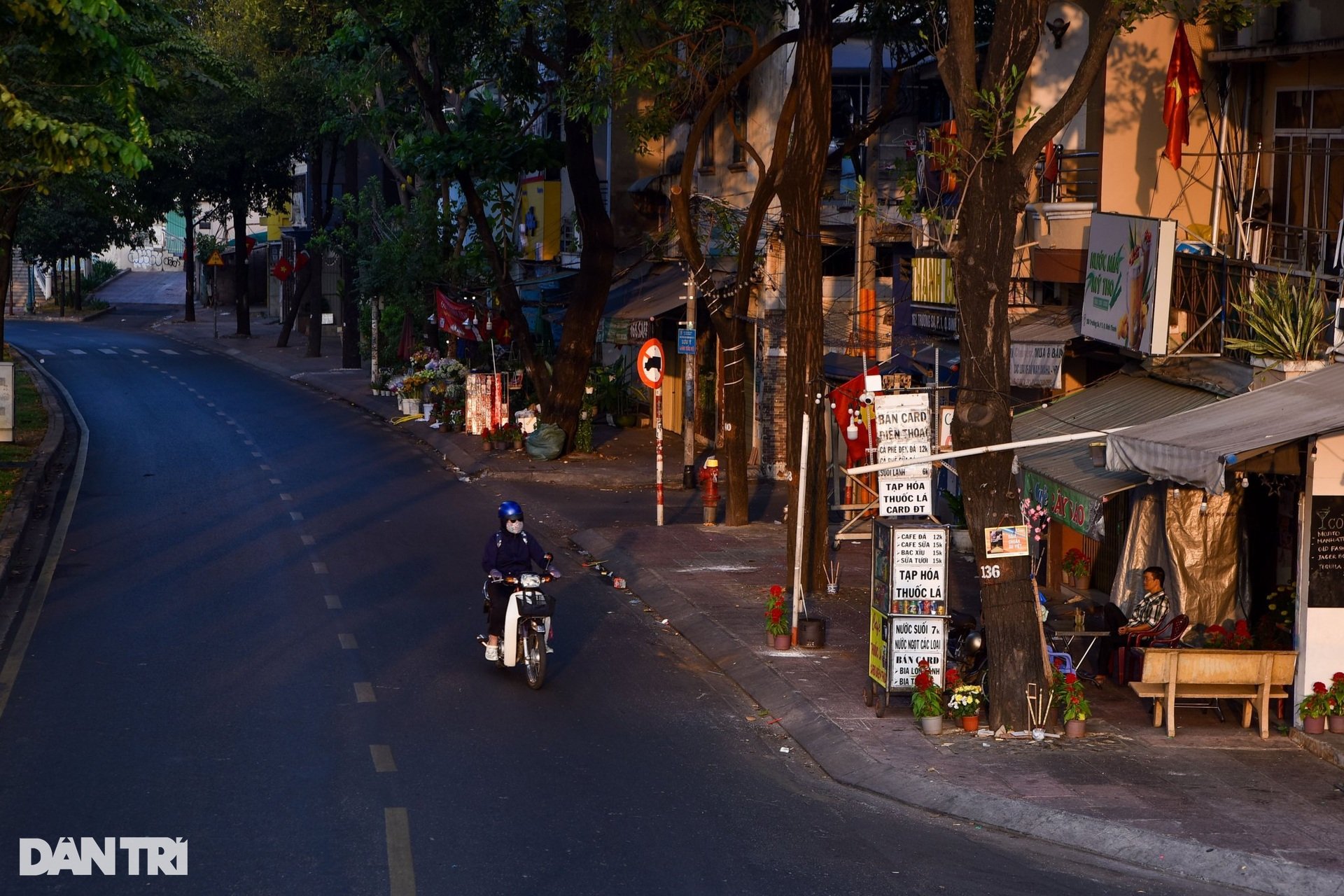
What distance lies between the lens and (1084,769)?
10523mm

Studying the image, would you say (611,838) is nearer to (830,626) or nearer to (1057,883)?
(1057,883)

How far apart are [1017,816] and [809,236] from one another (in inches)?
351

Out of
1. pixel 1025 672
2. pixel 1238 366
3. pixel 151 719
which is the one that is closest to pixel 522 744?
pixel 151 719

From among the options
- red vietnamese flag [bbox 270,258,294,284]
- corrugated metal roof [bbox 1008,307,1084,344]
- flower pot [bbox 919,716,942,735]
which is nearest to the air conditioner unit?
corrugated metal roof [bbox 1008,307,1084,344]

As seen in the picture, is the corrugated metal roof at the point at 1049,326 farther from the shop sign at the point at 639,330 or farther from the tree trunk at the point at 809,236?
the shop sign at the point at 639,330

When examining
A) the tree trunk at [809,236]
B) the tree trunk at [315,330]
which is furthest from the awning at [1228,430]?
the tree trunk at [315,330]

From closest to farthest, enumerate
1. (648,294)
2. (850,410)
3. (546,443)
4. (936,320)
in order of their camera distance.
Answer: (850,410)
(936,320)
(546,443)
(648,294)

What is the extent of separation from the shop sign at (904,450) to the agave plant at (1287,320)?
2.69m

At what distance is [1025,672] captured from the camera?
11.4m

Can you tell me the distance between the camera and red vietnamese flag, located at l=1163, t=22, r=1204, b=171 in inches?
571

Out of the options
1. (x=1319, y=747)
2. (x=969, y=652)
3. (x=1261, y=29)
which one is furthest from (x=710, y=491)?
(x=1319, y=747)

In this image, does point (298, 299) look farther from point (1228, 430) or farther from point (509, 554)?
point (1228, 430)

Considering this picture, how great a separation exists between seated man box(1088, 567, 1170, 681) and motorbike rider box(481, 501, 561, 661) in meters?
4.92

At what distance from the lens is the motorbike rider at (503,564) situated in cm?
1302
